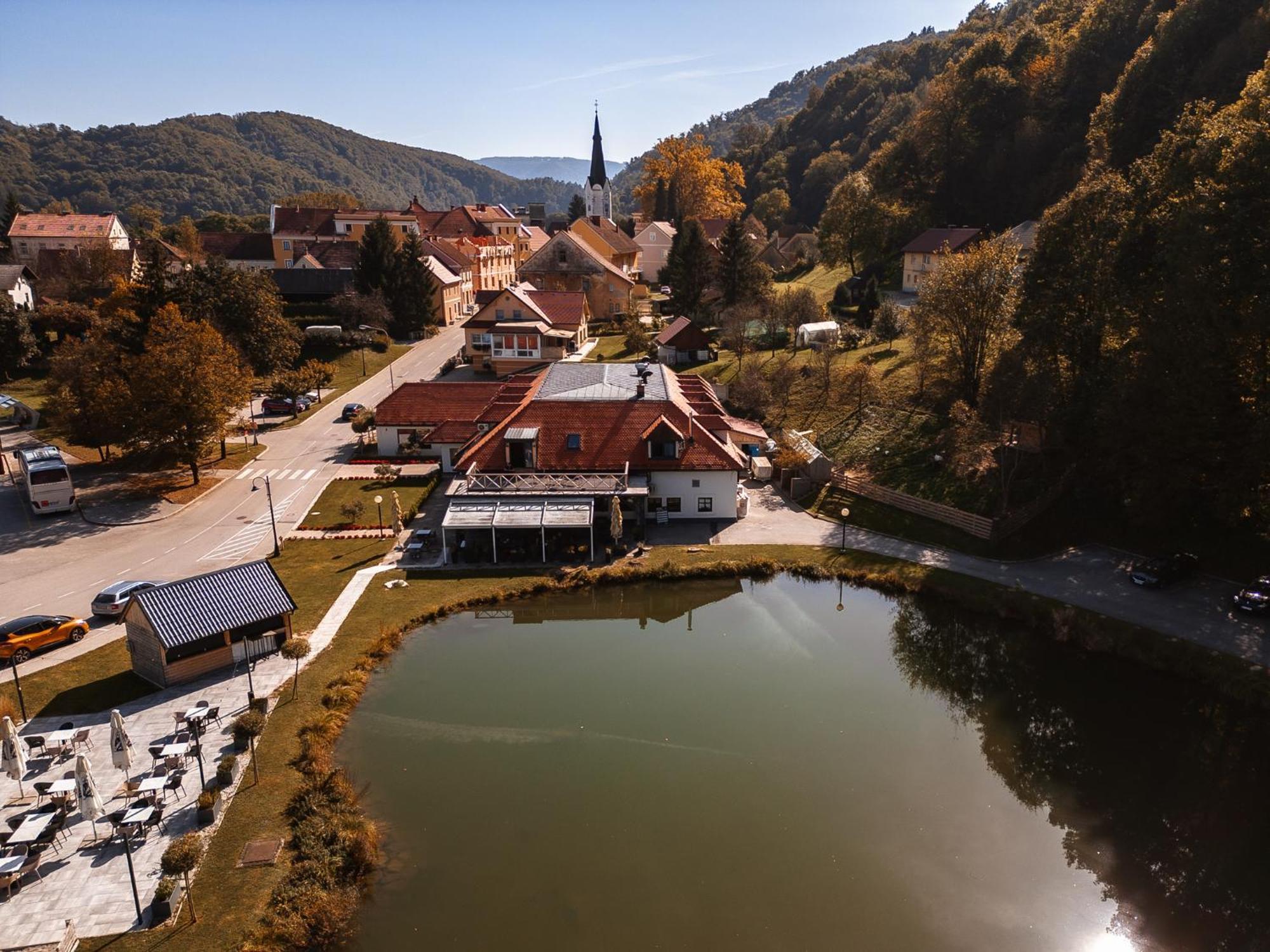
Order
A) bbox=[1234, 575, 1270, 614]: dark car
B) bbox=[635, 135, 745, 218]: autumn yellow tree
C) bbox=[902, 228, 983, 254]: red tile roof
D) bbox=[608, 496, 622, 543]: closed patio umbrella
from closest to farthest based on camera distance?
bbox=[1234, 575, 1270, 614]: dark car < bbox=[608, 496, 622, 543]: closed patio umbrella < bbox=[902, 228, 983, 254]: red tile roof < bbox=[635, 135, 745, 218]: autumn yellow tree

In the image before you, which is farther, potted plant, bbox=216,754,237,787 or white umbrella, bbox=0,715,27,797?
potted plant, bbox=216,754,237,787

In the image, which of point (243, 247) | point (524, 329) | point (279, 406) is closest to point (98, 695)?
point (279, 406)

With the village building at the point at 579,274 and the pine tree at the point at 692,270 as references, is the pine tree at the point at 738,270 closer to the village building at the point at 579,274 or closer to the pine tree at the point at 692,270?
the pine tree at the point at 692,270

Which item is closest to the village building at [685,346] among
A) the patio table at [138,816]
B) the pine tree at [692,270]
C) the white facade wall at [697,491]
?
the pine tree at [692,270]

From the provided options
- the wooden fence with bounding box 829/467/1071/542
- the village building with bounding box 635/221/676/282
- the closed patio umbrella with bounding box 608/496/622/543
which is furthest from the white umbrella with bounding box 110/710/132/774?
the village building with bounding box 635/221/676/282

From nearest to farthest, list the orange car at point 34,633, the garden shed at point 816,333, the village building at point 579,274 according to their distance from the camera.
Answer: the orange car at point 34,633
the garden shed at point 816,333
the village building at point 579,274

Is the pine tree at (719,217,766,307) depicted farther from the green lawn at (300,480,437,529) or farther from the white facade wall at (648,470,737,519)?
the green lawn at (300,480,437,529)
